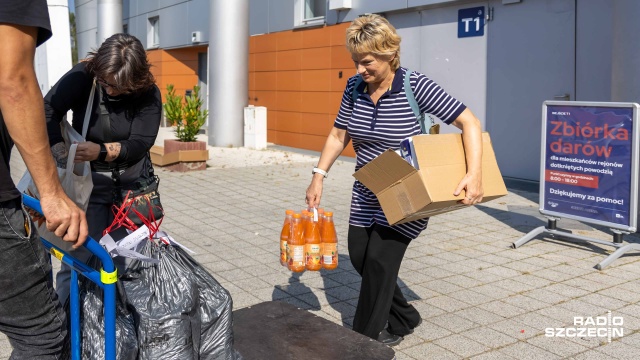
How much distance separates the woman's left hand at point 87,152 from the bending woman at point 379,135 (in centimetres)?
122

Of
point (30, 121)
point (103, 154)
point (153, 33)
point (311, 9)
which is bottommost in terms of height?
point (103, 154)

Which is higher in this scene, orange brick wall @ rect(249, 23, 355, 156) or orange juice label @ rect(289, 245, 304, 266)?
orange brick wall @ rect(249, 23, 355, 156)

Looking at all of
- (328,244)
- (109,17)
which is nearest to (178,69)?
(109,17)

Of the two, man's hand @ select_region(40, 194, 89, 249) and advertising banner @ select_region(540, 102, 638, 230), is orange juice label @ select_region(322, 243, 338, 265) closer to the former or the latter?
man's hand @ select_region(40, 194, 89, 249)

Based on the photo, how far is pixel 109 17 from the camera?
2353 centimetres

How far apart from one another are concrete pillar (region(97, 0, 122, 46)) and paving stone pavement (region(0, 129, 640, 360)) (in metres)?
15.5

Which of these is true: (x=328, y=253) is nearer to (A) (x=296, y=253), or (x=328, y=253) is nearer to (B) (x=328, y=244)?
(B) (x=328, y=244)

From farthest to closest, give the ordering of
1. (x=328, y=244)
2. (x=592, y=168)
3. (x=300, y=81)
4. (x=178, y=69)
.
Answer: (x=178, y=69)
(x=300, y=81)
(x=592, y=168)
(x=328, y=244)

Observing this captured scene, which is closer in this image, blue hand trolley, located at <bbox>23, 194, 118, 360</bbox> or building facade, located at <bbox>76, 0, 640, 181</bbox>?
blue hand trolley, located at <bbox>23, 194, 118, 360</bbox>

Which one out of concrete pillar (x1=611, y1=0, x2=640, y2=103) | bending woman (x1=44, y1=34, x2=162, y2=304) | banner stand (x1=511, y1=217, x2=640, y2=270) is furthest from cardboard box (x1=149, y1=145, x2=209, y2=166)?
bending woman (x1=44, y1=34, x2=162, y2=304)

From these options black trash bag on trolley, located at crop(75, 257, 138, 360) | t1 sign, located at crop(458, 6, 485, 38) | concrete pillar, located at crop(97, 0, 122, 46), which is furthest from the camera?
concrete pillar, located at crop(97, 0, 122, 46)

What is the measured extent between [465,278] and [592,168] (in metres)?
1.75

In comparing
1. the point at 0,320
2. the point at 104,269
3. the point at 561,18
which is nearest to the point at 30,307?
the point at 0,320

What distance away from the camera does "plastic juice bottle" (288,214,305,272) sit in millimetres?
3859
